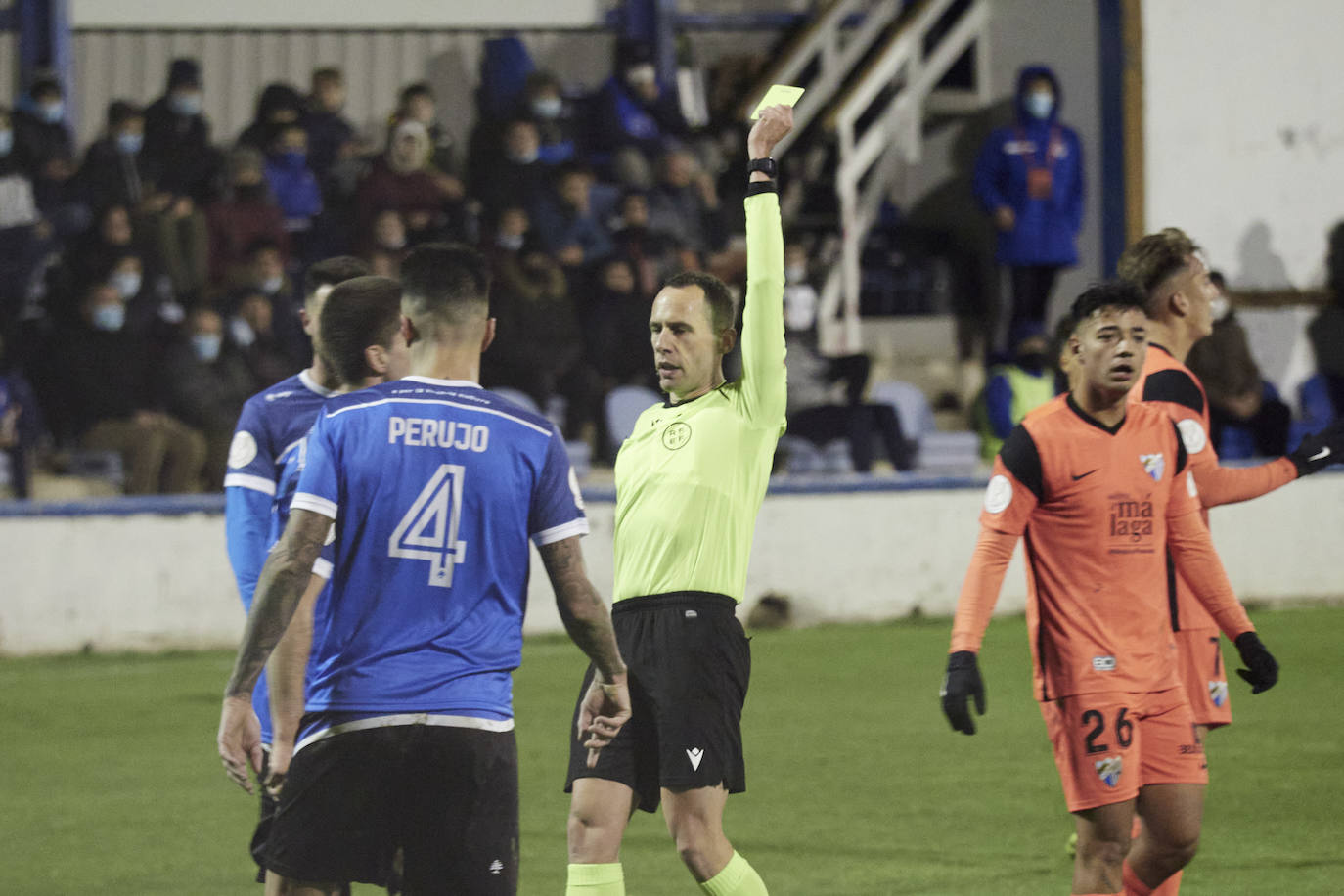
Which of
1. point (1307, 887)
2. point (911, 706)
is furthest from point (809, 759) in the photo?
point (1307, 887)

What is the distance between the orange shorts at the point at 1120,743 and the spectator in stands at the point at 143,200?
938cm

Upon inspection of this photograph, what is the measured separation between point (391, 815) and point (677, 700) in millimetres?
1141

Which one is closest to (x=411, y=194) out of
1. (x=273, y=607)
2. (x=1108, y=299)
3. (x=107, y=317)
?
(x=107, y=317)

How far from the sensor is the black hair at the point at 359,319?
15.8 feet

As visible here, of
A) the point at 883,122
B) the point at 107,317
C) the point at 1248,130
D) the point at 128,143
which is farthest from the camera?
the point at 883,122

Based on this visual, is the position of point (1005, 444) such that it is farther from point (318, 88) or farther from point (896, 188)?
point (896, 188)

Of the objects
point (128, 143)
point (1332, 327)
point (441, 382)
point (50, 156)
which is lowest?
point (441, 382)

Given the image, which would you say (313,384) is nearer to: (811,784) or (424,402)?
(424,402)

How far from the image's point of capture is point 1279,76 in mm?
16828

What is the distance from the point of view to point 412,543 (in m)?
4.10

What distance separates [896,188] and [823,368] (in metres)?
4.57

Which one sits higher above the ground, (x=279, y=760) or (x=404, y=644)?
(x=404, y=644)

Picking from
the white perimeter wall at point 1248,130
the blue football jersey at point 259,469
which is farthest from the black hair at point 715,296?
the white perimeter wall at point 1248,130

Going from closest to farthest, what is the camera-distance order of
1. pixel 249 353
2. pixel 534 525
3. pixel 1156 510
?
pixel 534 525 < pixel 1156 510 < pixel 249 353
